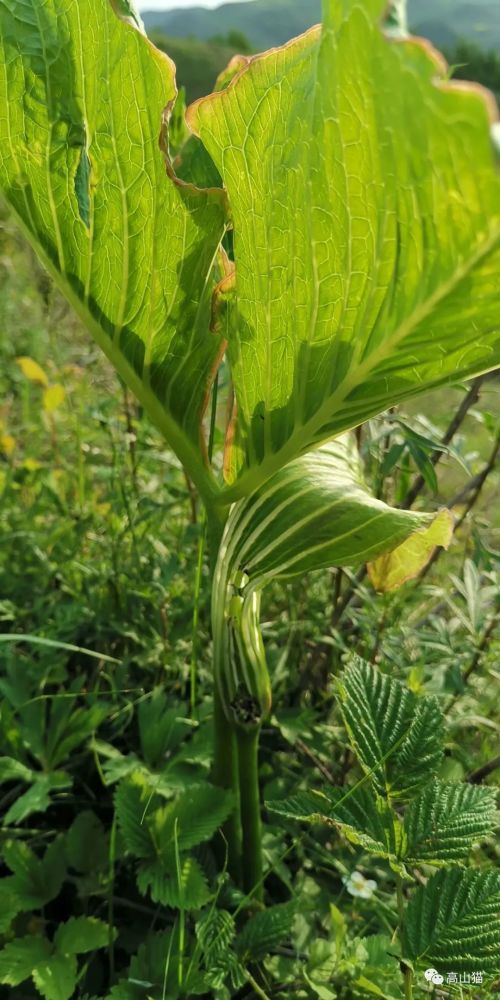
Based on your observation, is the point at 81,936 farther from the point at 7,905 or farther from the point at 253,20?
the point at 253,20

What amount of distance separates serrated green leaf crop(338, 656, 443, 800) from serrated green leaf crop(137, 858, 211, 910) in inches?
8.3

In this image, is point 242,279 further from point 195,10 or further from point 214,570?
point 195,10

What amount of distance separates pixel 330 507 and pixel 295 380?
128 mm

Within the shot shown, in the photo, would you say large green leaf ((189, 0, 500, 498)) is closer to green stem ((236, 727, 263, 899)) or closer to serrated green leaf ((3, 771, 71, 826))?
green stem ((236, 727, 263, 899))

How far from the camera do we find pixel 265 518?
663mm

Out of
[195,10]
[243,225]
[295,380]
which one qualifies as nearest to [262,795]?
[295,380]

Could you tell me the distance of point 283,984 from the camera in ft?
2.49

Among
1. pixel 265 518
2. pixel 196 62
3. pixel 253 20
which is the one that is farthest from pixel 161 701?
pixel 253 20

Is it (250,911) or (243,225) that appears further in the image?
(250,911)

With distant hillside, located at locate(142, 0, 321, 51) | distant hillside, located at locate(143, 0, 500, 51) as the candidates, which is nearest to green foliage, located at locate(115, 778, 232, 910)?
distant hillside, located at locate(143, 0, 500, 51)

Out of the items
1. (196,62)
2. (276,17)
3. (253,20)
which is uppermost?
(276,17)

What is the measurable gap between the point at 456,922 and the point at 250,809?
227 mm

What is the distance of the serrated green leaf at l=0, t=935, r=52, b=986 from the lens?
2.27ft

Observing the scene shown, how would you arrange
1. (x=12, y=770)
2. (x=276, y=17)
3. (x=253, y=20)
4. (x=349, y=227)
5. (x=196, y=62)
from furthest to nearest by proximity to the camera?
(x=276, y=17) → (x=253, y=20) → (x=196, y=62) → (x=12, y=770) → (x=349, y=227)
